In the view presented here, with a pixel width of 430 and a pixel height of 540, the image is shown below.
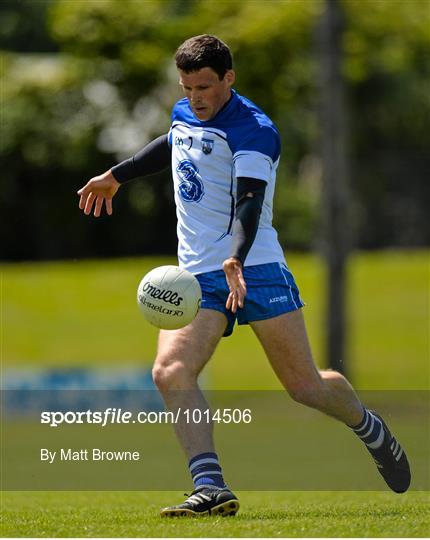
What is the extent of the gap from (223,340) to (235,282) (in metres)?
17.1

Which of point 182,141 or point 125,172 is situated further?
point 125,172

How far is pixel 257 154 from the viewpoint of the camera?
720 centimetres

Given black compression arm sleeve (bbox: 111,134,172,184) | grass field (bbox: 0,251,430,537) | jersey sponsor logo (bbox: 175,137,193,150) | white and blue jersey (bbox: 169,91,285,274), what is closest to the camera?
white and blue jersey (bbox: 169,91,285,274)

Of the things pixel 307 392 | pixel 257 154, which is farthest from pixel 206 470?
pixel 257 154

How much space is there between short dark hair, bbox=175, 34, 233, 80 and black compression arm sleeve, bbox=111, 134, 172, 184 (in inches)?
24.3

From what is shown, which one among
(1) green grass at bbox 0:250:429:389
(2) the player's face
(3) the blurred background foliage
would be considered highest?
(2) the player's face

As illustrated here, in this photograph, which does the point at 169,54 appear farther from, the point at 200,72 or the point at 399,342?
the point at 200,72

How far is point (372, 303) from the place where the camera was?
84.0ft

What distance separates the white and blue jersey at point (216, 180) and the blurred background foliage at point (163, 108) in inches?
739

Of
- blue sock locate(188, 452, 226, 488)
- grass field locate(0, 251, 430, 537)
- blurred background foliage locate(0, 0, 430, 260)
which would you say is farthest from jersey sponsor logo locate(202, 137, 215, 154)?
blurred background foliage locate(0, 0, 430, 260)

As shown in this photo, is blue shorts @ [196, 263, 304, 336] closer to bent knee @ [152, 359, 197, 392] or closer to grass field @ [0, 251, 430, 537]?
bent knee @ [152, 359, 197, 392]

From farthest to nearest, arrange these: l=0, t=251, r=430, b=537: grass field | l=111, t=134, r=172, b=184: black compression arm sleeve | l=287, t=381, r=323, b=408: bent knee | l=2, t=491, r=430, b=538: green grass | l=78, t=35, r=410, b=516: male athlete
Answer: l=0, t=251, r=430, b=537: grass field → l=111, t=134, r=172, b=184: black compression arm sleeve → l=287, t=381, r=323, b=408: bent knee → l=78, t=35, r=410, b=516: male athlete → l=2, t=491, r=430, b=538: green grass

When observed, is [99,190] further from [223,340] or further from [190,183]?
[223,340]

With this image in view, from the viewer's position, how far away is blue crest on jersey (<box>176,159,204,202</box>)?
24.1ft
